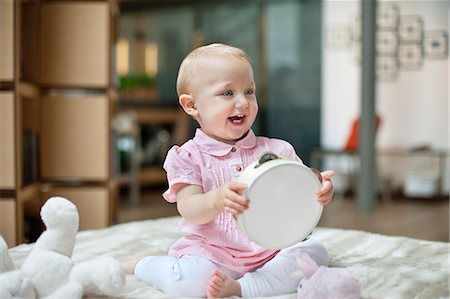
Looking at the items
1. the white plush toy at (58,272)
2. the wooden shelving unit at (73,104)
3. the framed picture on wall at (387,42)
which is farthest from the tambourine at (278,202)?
the framed picture on wall at (387,42)

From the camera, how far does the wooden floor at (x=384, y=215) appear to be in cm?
285

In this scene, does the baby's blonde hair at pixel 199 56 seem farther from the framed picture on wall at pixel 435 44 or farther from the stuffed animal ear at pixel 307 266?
the framed picture on wall at pixel 435 44

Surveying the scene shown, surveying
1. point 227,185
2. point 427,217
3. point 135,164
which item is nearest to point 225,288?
point 227,185

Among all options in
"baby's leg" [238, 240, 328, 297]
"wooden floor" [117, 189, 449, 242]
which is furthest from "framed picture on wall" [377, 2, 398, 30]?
"baby's leg" [238, 240, 328, 297]

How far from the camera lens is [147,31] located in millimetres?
5301

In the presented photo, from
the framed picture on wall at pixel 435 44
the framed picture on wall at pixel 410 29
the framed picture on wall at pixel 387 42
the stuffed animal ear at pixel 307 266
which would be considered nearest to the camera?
the stuffed animal ear at pixel 307 266

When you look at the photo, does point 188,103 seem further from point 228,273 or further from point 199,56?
point 228,273

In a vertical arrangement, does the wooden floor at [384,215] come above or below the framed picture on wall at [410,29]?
below

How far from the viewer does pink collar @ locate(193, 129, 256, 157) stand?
3.56 ft

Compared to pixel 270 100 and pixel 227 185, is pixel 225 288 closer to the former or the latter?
pixel 227 185

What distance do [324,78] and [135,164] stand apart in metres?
1.82

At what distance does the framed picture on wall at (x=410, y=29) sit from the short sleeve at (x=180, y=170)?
154 inches

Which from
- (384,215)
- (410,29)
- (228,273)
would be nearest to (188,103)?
(228,273)

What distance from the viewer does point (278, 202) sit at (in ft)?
3.09
